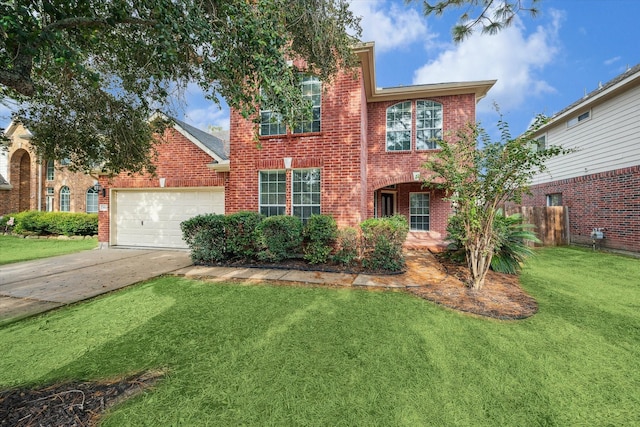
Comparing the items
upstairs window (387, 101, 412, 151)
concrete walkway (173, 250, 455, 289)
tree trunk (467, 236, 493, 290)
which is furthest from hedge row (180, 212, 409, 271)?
upstairs window (387, 101, 412, 151)

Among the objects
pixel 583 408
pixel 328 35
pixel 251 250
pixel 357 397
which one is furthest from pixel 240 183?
pixel 583 408

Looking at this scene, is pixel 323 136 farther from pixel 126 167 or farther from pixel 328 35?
pixel 126 167

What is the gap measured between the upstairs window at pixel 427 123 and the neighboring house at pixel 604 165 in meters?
3.82

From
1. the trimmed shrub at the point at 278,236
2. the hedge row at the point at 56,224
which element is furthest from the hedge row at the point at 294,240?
the hedge row at the point at 56,224

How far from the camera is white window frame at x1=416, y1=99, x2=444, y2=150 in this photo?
400 inches

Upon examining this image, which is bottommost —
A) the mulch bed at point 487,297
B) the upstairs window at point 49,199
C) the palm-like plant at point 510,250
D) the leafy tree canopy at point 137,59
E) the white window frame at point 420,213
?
the mulch bed at point 487,297

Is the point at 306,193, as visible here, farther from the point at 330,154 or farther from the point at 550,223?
the point at 550,223

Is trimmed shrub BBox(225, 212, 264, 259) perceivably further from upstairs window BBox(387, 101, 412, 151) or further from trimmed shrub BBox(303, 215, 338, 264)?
upstairs window BBox(387, 101, 412, 151)

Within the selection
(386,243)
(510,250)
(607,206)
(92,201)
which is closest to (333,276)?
Answer: (386,243)

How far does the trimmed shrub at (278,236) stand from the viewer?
6.47 metres

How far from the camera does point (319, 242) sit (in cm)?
643

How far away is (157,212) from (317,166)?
6602mm

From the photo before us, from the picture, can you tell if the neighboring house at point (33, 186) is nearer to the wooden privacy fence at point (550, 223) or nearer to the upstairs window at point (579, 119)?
the wooden privacy fence at point (550, 223)

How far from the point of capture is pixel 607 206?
9078 millimetres
